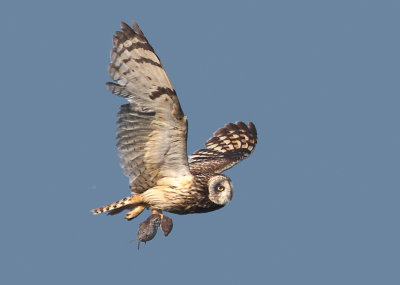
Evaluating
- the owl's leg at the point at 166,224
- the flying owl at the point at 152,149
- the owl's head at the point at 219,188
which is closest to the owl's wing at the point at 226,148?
the flying owl at the point at 152,149

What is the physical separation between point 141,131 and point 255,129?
118 inches

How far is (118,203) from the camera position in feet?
31.5

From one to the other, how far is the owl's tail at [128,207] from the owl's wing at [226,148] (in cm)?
89

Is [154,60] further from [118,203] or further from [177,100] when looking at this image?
[118,203]

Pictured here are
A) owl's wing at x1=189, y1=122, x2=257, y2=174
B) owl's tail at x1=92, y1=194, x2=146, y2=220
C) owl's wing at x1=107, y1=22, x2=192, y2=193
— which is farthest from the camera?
owl's wing at x1=189, y1=122, x2=257, y2=174

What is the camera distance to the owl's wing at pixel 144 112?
334 inches

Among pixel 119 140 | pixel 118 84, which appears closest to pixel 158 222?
pixel 119 140

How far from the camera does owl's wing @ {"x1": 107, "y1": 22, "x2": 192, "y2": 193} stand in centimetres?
848

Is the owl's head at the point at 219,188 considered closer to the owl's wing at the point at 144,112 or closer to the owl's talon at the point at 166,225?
the owl's wing at the point at 144,112

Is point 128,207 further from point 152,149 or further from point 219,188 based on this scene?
point 219,188

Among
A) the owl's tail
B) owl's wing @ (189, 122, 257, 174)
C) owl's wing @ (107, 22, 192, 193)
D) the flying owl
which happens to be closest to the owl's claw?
the flying owl

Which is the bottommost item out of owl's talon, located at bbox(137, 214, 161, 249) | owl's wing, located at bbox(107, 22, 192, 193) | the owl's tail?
→ owl's talon, located at bbox(137, 214, 161, 249)

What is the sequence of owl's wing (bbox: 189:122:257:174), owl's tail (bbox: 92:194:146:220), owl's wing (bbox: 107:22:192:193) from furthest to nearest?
owl's wing (bbox: 189:122:257:174) < owl's tail (bbox: 92:194:146:220) < owl's wing (bbox: 107:22:192:193)

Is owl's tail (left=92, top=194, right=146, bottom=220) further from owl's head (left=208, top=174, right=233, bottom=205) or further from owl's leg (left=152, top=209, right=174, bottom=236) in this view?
owl's head (left=208, top=174, right=233, bottom=205)
